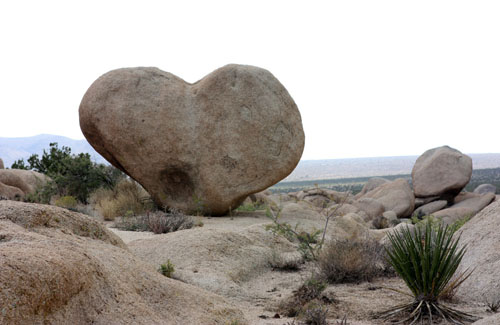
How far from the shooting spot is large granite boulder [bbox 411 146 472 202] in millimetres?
21734

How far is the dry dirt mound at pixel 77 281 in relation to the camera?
2.79 metres

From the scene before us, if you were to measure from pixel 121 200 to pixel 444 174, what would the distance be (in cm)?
1482

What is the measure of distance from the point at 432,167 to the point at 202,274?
18.4 meters

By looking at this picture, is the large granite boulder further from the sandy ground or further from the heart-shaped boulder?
the sandy ground

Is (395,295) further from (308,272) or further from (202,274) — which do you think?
(202,274)

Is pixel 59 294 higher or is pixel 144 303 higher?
pixel 59 294

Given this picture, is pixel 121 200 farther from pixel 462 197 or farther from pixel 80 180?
pixel 462 197

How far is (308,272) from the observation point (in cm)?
730

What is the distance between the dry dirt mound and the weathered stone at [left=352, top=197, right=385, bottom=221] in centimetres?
1681

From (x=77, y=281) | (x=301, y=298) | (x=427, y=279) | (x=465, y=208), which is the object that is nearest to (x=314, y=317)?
(x=301, y=298)

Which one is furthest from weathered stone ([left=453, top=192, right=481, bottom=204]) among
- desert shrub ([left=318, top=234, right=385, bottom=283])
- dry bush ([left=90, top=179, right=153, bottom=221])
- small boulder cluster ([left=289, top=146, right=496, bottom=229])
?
desert shrub ([left=318, top=234, right=385, bottom=283])

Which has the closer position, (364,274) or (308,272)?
(364,274)

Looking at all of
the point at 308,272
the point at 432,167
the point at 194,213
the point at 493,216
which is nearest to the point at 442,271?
the point at 493,216

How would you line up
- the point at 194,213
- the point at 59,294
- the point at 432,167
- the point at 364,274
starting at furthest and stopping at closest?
the point at 432,167
the point at 194,213
the point at 364,274
the point at 59,294
